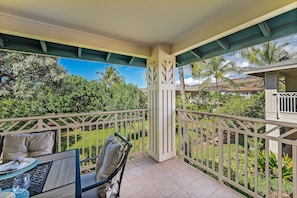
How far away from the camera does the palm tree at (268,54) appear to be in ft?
29.3

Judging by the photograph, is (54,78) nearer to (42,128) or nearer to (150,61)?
(42,128)

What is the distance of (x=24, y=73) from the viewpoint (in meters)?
5.33

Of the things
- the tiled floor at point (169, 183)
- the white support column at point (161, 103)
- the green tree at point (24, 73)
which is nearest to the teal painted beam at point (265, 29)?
the white support column at point (161, 103)

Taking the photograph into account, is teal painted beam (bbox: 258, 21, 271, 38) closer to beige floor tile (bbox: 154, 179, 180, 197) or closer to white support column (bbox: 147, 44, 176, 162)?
white support column (bbox: 147, 44, 176, 162)

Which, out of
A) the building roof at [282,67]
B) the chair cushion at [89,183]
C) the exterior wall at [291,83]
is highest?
the building roof at [282,67]

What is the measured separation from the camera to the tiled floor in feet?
6.12

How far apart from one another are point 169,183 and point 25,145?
2025 mm

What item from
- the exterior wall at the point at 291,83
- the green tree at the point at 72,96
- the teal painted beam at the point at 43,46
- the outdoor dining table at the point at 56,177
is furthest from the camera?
the green tree at the point at 72,96

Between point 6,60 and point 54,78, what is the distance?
5.29 feet

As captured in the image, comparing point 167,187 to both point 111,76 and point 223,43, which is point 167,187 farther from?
point 111,76

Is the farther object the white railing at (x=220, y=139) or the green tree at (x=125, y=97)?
the green tree at (x=125, y=97)

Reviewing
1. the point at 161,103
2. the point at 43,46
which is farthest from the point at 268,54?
the point at 43,46

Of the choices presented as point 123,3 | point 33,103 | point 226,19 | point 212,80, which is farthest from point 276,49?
point 33,103

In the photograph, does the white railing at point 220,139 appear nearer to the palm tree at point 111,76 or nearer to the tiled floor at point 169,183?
the tiled floor at point 169,183
